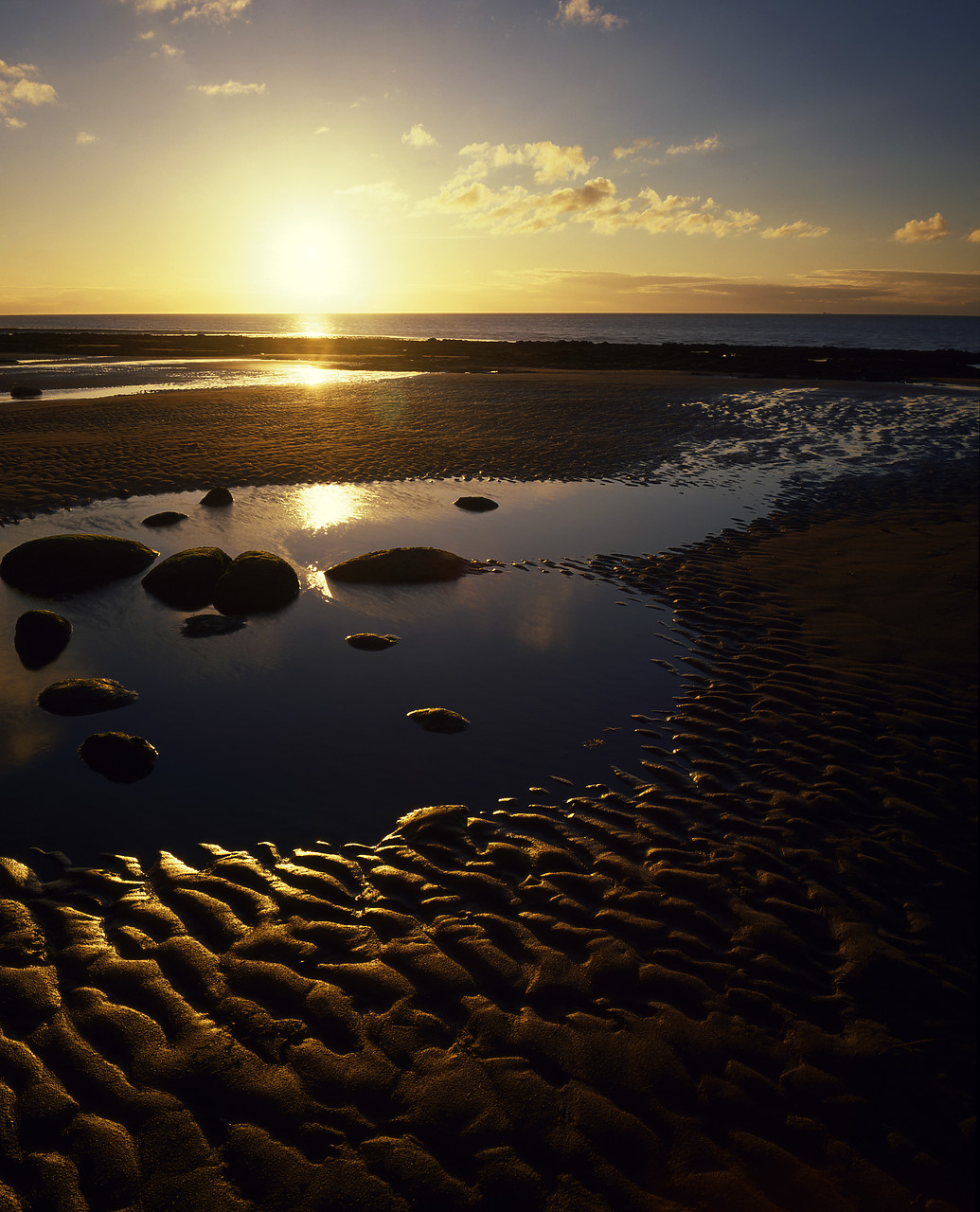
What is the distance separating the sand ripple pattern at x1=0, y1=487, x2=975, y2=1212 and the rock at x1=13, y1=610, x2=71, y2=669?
14.9 ft

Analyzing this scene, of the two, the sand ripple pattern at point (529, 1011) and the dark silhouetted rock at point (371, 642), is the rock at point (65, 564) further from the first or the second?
the sand ripple pattern at point (529, 1011)

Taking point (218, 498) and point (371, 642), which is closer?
point (371, 642)

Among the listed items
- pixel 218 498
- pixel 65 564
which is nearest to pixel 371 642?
pixel 65 564

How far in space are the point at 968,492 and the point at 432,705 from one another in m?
15.0

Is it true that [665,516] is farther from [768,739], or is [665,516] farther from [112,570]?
[112,570]

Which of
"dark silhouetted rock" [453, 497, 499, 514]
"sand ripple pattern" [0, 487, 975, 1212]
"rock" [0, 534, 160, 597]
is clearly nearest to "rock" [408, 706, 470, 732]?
"sand ripple pattern" [0, 487, 975, 1212]

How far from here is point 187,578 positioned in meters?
10.2

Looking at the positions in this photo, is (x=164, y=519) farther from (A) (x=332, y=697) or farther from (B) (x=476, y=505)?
(A) (x=332, y=697)

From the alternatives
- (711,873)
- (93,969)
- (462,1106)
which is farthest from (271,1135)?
(711,873)

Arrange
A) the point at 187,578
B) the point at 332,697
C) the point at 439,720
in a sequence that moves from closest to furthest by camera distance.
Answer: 1. the point at 439,720
2. the point at 332,697
3. the point at 187,578

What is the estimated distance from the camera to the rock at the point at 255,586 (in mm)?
9836

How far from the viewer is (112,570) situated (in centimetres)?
1080

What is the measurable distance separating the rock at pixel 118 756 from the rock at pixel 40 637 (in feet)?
9.16

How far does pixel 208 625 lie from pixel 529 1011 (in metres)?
7.24
